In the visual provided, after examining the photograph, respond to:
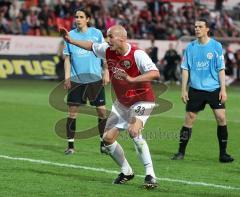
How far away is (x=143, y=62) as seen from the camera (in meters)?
9.40

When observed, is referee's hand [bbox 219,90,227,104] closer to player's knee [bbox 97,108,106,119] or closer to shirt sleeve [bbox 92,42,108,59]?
player's knee [bbox 97,108,106,119]

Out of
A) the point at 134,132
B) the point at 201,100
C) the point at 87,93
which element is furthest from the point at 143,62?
the point at 87,93

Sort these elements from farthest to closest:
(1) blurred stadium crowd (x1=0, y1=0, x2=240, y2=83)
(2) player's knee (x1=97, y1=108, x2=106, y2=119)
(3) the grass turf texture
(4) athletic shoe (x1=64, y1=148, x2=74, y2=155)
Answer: (1) blurred stadium crowd (x1=0, y1=0, x2=240, y2=83) < (2) player's knee (x1=97, y1=108, x2=106, y2=119) < (4) athletic shoe (x1=64, y1=148, x2=74, y2=155) < (3) the grass turf texture

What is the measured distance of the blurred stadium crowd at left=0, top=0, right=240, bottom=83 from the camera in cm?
3538

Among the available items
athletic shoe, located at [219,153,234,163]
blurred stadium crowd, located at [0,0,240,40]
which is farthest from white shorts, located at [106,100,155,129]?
blurred stadium crowd, located at [0,0,240,40]

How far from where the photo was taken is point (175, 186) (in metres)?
9.57

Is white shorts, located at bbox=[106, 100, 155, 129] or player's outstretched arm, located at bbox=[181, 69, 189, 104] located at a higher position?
white shorts, located at bbox=[106, 100, 155, 129]

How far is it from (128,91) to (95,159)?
96.0 inches

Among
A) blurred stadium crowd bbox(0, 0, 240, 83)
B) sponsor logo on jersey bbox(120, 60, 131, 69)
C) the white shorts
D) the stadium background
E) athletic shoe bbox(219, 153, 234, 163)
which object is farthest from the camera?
blurred stadium crowd bbox(0, 0, 240, 83)

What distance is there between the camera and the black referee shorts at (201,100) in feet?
38.9

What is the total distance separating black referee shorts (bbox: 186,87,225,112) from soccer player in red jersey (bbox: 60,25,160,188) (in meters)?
2.33

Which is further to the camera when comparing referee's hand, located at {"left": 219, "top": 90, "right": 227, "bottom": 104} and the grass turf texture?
referee's hand, located at {"left": 219, "top": 90, "right": 227, "bottom": 104}

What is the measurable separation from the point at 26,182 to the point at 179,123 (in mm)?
8212

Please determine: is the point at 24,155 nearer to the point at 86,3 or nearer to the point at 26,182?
the point at 26,182
